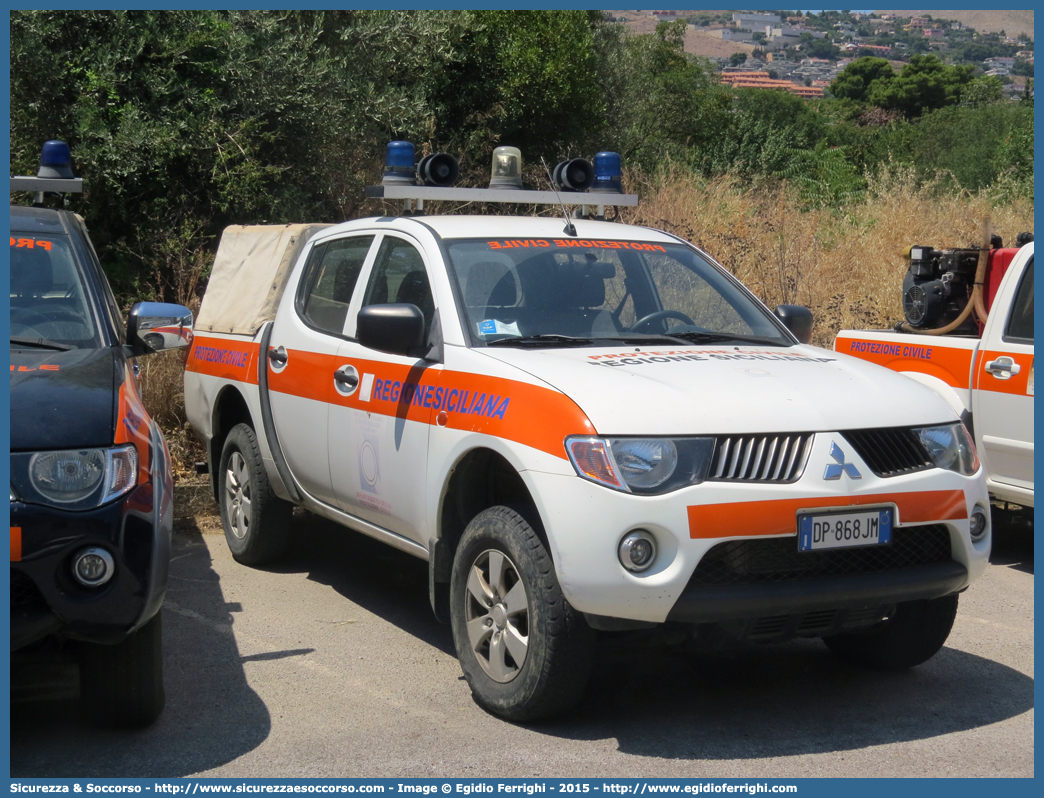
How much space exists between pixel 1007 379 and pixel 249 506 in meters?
4.39

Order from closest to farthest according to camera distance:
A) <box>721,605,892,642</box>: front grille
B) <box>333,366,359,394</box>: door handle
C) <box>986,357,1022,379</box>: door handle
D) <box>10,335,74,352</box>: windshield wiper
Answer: <box>721,605,892,642</box>: front grille → <box>10,335,74,352</box>: windshield wiper → <box>333,366,359,394</box>: door handle → <box>986,357,1022,379</box>: door handle

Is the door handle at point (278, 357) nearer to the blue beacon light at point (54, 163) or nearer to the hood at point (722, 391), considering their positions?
the blue beacon light at point (54, 163)

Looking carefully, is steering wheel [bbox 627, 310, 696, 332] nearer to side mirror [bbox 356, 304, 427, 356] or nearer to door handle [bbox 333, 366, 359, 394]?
side mirror [bbox 356, 304, 427, 356]

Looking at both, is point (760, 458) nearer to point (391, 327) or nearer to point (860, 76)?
point (391, 327)

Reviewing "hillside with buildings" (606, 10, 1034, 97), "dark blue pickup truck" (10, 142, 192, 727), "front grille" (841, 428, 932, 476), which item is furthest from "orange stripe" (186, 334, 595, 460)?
"hillside with buildings" (606, 10, 1034, 97)

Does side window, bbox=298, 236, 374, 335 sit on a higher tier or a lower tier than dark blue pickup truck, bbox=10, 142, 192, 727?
higher

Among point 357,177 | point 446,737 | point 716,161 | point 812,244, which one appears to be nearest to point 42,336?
point 446,737

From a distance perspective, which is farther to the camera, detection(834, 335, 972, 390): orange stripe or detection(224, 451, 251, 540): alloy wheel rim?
detection(834, 335, 972, 390): orange stripe

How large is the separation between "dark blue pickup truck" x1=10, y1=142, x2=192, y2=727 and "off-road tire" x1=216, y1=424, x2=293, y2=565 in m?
1.95

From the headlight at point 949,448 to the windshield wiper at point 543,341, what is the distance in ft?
4.46

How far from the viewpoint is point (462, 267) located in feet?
16.3

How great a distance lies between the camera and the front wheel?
3.89 meters

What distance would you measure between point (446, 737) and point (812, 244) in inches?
435

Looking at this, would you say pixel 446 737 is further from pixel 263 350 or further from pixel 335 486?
pixel 263 350
